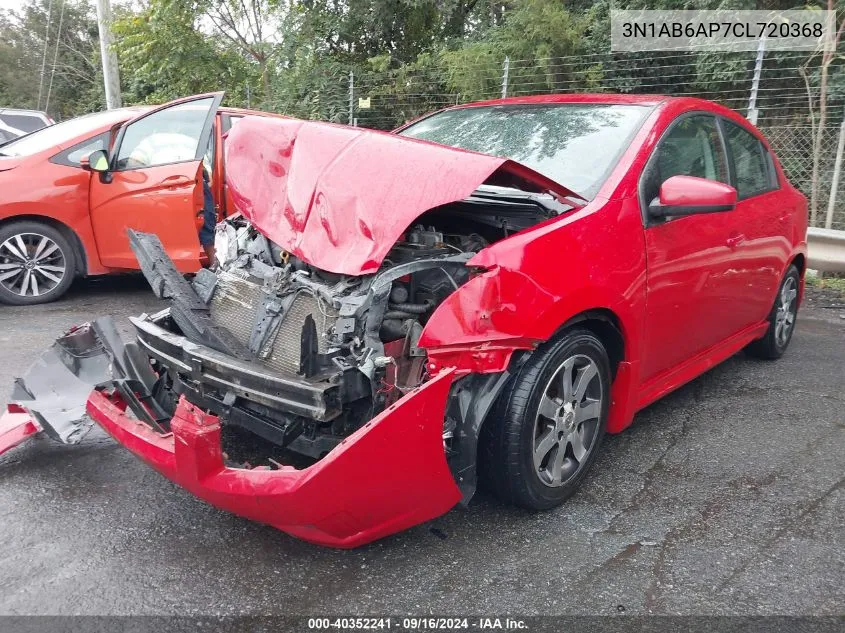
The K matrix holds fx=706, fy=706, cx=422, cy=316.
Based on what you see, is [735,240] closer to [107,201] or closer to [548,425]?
[548,425]

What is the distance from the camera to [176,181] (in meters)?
5.74

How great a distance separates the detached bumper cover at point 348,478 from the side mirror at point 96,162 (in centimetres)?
392

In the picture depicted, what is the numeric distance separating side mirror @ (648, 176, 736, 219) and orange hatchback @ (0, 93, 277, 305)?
3889 millimetres

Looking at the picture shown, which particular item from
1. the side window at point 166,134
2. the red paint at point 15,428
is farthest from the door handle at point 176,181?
the red paint at point 15,428

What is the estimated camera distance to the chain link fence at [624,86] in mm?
8023

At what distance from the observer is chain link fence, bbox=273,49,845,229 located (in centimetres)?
802

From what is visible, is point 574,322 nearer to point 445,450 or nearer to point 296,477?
point 445,450

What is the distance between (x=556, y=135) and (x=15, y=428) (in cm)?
292

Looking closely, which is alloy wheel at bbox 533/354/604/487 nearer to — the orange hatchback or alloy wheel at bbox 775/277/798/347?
alloy wheel at bbox 775/277/798/347

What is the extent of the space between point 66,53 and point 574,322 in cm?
3303

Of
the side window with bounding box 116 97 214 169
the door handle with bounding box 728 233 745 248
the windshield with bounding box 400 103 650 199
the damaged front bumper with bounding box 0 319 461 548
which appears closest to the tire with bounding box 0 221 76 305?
the side window with bounding box 116 97 214 169

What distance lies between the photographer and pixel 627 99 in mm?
3639

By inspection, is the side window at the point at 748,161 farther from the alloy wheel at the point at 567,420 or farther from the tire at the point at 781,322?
the alloy wheel at the point at 567,420

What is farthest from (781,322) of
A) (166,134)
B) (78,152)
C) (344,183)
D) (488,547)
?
(78,152)
